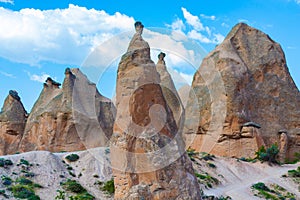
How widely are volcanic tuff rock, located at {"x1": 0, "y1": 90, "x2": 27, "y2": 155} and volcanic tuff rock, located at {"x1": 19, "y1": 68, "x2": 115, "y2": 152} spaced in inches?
69.1

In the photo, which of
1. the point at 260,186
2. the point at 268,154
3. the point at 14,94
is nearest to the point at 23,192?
the point at 260,186

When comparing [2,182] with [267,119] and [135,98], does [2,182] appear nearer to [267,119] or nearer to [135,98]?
[135,98]

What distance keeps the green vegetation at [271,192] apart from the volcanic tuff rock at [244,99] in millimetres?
5715

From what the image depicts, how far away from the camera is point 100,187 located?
19.9 meters

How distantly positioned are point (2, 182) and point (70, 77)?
1566 centimetres

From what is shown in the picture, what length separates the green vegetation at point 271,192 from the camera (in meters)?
22.4

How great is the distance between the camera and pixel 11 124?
3356cm

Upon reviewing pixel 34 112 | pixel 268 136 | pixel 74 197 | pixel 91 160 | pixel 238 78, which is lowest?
Answer: pixel 74 197

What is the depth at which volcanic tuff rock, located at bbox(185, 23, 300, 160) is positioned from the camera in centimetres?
3092

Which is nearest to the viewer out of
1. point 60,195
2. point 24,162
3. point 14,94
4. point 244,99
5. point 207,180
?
point 60,195

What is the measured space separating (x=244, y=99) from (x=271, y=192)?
10.2 m

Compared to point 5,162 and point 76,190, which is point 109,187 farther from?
point 5,162

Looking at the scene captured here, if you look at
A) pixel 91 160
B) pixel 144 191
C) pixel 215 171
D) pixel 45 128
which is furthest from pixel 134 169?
pixel 45 128

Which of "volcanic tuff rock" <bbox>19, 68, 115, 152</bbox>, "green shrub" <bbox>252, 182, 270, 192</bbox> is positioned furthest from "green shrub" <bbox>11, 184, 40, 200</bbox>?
"green shrub" <bbox>252, 182, 270, 192</bbox>
